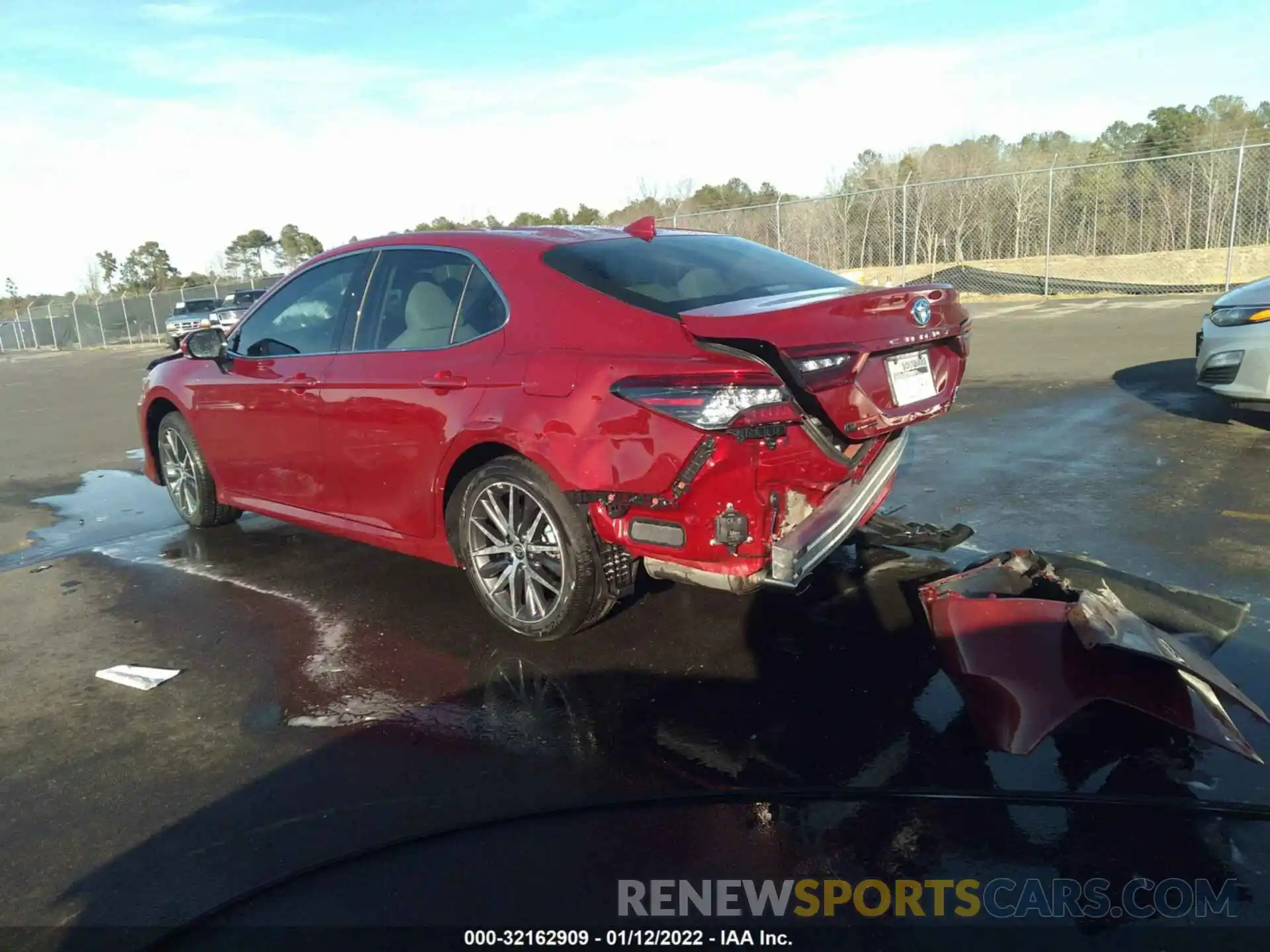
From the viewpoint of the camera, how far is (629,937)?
2.36 meters

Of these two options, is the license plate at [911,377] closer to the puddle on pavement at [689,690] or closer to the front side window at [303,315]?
the puddle on pavement at [689,690]

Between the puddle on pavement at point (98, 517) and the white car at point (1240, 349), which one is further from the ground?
the white car at point (1240, 349)

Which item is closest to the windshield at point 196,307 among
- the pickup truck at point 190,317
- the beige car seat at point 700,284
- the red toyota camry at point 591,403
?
the pickup truck at point 190,317

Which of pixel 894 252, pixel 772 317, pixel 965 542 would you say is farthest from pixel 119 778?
pixel 894 252

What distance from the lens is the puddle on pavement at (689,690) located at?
2979mm

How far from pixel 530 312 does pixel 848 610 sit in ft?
6.29

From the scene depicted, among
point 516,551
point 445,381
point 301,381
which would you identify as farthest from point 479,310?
point 301,381

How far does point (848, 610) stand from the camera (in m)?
4.22

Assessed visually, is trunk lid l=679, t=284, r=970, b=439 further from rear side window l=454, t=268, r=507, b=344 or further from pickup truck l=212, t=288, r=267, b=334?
pickup truck l=212, t=288, r=267, b=334

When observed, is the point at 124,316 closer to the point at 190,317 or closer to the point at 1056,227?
the point at 190,317

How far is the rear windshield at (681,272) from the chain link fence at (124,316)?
3622 centimetres

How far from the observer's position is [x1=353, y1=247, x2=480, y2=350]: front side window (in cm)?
425

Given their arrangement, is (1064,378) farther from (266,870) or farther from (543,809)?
(266,870)

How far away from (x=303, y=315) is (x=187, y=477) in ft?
6.02
